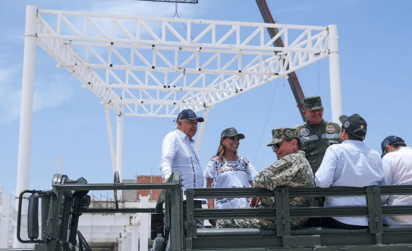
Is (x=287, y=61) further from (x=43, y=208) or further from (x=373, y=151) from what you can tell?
(x=43, y=208)

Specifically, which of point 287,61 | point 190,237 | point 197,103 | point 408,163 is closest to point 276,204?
point 190,237

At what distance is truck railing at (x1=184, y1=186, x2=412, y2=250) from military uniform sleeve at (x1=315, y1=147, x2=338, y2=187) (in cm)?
26

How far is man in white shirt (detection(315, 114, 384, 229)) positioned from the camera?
492 cm

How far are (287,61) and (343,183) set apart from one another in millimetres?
12918

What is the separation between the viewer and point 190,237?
4422 millimetres

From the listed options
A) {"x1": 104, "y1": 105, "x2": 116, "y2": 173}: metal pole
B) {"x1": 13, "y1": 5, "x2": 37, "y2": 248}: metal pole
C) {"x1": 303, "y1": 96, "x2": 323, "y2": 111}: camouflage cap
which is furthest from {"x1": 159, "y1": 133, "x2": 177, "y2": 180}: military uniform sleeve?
{"x1": 104, "y1": 105, "x2": 116, "y2": 173}: metal pole

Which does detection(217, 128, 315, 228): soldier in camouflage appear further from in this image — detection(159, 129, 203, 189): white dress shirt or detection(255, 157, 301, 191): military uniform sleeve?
detection(159, 129, 203, 189): white dress shirt

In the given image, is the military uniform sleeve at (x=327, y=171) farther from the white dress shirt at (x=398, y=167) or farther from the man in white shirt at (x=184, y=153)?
the man in white shirt at (x=184, y=153)

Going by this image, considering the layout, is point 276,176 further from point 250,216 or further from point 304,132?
point 304,132

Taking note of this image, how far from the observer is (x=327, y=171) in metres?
5.00

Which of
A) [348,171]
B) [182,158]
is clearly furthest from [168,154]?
[348,171]

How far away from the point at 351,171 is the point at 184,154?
1937 millimetres

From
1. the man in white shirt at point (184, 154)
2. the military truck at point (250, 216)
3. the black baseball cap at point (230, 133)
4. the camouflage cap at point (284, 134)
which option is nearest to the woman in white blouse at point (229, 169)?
the black baseball cap at point (230, 133)

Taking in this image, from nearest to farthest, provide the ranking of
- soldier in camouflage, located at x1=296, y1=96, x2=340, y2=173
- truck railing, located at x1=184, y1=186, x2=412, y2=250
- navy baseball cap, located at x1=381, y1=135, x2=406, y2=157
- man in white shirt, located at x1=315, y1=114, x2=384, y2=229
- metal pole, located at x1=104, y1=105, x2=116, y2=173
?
truck railing, located at x1=184, y1=186, x2=412, y2=250, man in white shirt, located at x1=315, y1=114, x2=384, y2=229, navy baseball cap, located at x1=381, y1=135, x2=406, y2=157, soldier in camouflage, located at x1=296, y1=96, x2=340, y2=173, metal pole, located at x1=104, y1=105, x2=116, y2=173
